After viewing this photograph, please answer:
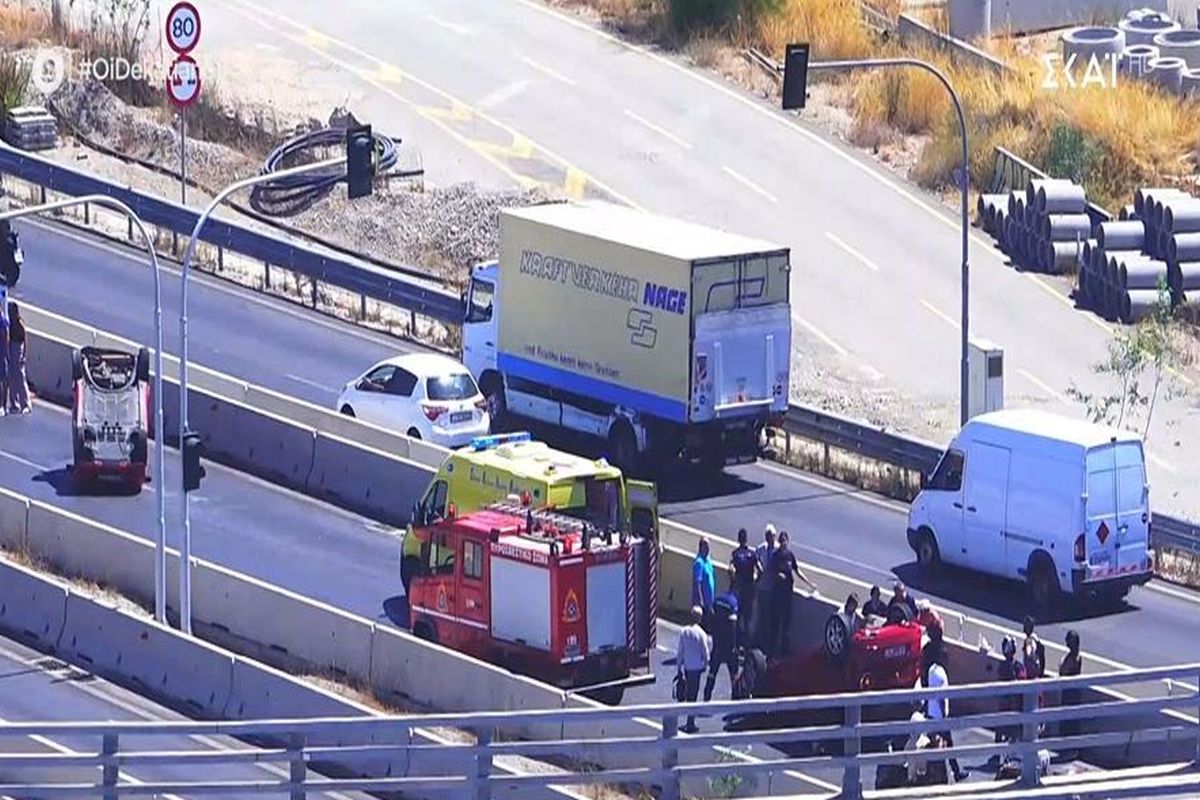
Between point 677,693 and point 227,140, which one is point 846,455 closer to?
point 677,693

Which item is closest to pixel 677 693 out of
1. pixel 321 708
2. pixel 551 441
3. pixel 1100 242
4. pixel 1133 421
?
pixel 321 708

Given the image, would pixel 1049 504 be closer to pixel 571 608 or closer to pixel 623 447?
pixel 571 608

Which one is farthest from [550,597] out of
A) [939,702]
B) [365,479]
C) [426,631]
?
[365,479]

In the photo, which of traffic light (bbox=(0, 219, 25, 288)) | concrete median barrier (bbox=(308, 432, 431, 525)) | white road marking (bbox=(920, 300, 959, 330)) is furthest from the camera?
white road marking (bbox=(920, 300, 959, 330))

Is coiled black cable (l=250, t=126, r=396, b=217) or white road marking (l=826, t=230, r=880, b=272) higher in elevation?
coiled black cable (l=250, t=126, r=396, b=217)

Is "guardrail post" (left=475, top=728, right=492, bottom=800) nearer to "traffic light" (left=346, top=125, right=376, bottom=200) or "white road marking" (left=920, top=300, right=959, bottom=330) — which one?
"traffic light" (left=346, top=125, right=376, bottom=200)

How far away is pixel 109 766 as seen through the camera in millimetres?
19547

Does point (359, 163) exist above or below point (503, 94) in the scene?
above

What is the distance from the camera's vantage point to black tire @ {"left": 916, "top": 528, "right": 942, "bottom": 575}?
3522cm

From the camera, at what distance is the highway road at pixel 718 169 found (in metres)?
48.6

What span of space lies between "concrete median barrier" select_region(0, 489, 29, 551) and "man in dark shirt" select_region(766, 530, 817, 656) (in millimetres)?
9745

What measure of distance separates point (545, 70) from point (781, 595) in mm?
33721

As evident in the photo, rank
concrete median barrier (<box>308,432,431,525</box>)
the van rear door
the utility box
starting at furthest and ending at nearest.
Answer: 1. the utility box
2. concrete median barrier (<box>308,432,431,525</box>)
3. the van rear door

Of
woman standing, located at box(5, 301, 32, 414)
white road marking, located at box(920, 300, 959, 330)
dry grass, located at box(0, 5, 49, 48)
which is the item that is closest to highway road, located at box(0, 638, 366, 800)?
woman standing, located at box(5, 301, 32, 414)
